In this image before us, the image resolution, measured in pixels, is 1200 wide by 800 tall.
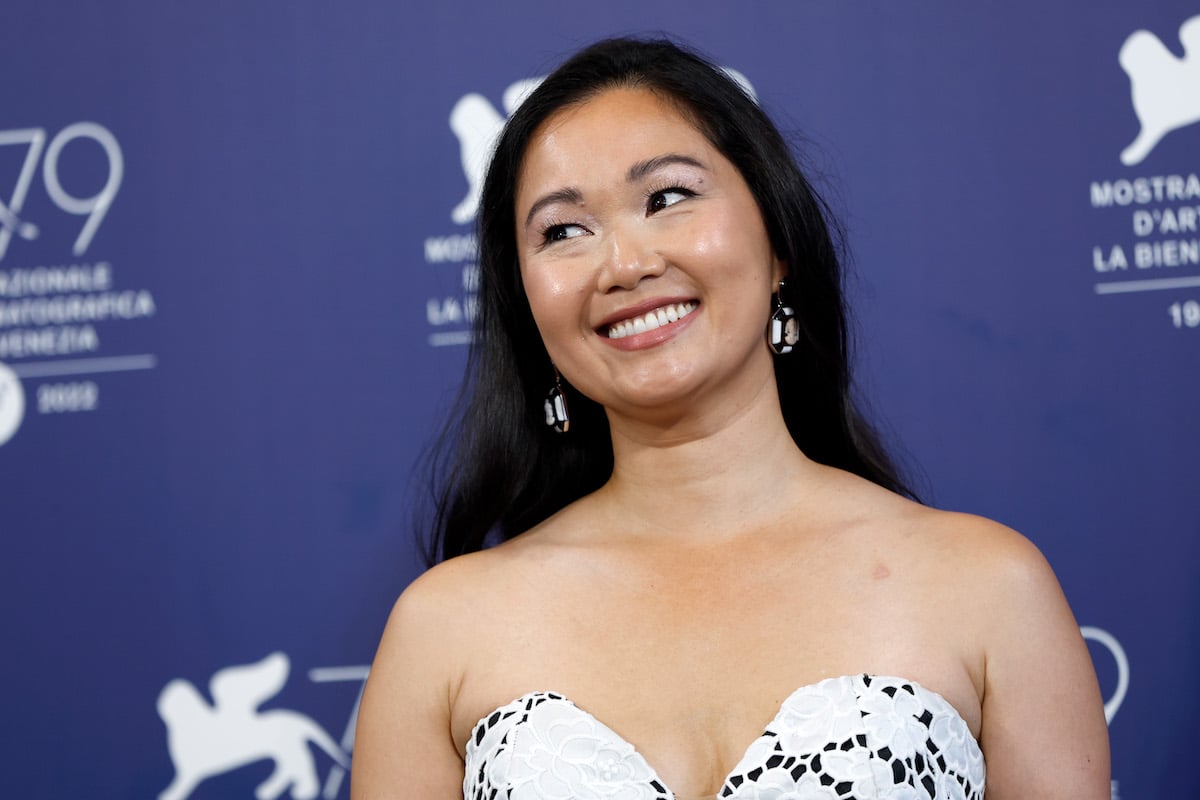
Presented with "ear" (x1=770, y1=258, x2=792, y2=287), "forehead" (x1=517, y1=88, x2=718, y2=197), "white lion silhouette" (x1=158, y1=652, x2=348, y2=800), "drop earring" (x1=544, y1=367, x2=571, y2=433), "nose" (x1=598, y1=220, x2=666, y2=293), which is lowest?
"white lion silhouette" (x1=158, y1=652, x2=348, y2=800)

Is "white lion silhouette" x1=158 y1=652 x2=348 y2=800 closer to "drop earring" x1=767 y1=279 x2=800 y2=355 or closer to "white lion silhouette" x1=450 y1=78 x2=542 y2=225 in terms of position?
"white lion silhouette" x1=450 y1=78 x2=542 y2=225

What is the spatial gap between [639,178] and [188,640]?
1.33 m

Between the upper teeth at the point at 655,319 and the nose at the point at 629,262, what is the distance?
0.04 meters

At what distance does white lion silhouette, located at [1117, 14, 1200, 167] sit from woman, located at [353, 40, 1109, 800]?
0.78 m

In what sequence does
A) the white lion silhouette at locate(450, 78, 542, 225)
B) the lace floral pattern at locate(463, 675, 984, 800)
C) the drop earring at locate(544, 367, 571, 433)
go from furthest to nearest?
the white lion silhouette at locate(450, 78, 542, 225) → the drop earring at locate(544, 367, 571, 433) → the lace floral pattern at locate(463, 675, 984, 800)

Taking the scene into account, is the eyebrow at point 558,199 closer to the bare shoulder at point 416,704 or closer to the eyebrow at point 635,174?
the eyebrow at point 635,174

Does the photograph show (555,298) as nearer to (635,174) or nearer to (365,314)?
(635,174)

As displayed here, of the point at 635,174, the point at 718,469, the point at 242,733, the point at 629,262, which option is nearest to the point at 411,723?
the point at 718,469

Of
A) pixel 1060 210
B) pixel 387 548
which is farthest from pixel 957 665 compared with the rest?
pixel 387 548

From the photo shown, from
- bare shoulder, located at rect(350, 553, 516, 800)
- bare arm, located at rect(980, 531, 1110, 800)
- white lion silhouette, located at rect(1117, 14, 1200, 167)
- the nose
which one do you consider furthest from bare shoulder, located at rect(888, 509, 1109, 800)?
white lion silhouette, located at rect(1117, 14, 1200, 167)

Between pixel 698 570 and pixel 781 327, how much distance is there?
34 cm

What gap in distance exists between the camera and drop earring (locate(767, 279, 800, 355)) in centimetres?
190

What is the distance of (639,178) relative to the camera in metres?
1.79

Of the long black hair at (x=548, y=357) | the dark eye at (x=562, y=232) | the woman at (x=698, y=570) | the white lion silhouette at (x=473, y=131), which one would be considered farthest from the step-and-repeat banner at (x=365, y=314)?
the dark eye at (x=562, y=232)
